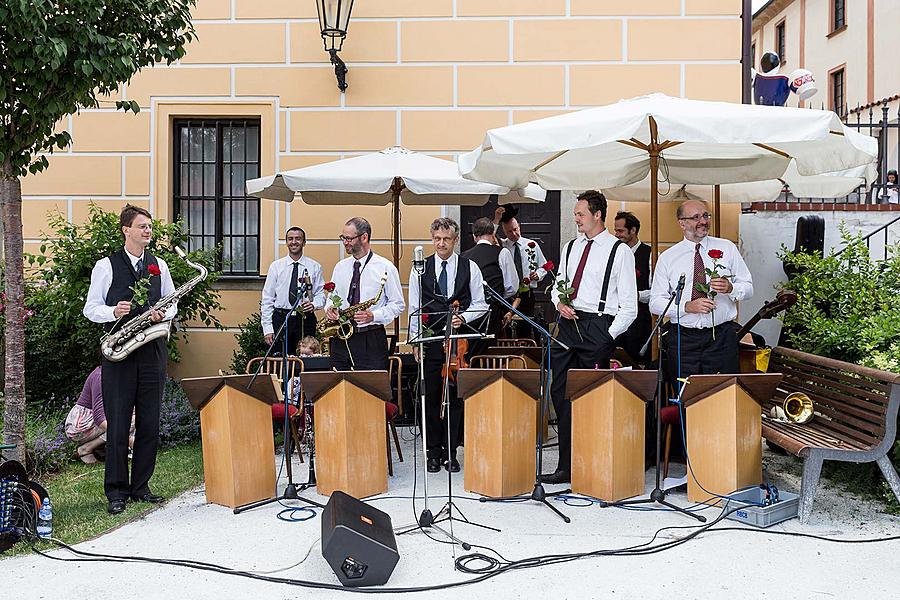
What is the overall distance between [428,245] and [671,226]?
9.21ft

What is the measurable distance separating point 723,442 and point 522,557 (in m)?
1.72

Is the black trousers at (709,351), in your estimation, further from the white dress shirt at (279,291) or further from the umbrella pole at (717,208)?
the white dress shirt at (279,291)

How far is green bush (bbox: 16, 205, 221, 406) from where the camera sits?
8828mm

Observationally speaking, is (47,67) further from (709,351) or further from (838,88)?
(838,88)

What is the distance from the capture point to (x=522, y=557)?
481 cm

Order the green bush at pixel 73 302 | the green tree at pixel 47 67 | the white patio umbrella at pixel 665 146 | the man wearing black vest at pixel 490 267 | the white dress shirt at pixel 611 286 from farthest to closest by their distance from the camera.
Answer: the green bush at pixel 73 302 < the man wearing black vest at pixel 490 267 < the white dress shirt at pixel 611 286 < the white patio umbrella at pixel 665 146 < the green tree at pixel 47 67

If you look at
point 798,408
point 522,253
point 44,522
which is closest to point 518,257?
point 522,253

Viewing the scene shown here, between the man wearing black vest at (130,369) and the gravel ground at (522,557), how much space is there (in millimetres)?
353

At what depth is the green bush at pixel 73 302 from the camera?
8.83 metres

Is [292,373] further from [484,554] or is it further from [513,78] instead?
[513,78]

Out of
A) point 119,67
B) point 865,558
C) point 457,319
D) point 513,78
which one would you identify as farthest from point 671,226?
point 119,67

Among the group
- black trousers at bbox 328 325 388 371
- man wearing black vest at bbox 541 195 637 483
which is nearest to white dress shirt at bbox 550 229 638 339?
man wearing black vest at bbox 541 195 637 483

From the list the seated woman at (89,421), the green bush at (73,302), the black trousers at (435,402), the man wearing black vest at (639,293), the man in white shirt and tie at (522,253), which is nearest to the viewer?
the black trousers at (435,402)

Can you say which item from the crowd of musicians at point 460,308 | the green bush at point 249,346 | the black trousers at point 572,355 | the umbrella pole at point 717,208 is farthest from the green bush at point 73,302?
the umbrella pole at point 717,208
